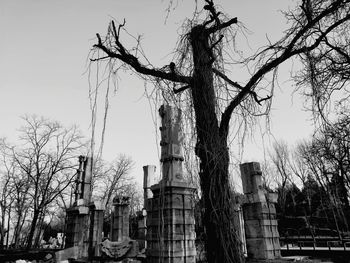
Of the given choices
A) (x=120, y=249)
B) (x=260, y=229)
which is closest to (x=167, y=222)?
(x=260, y=229)

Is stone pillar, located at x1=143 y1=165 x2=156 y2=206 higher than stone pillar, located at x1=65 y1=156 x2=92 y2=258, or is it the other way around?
stone pillar, located at x1=143 y1=165 x2=156 y2=206

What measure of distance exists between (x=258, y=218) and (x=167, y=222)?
393 cm

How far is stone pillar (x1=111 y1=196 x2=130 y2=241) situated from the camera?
11.1 m

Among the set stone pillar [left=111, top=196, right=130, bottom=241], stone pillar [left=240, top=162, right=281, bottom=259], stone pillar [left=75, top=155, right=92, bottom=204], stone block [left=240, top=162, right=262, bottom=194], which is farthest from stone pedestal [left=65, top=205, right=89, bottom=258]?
stone block [left=240, top=162, right=262, bottom=194]

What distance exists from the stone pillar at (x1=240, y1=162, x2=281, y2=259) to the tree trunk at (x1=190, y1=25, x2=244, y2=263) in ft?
23.3

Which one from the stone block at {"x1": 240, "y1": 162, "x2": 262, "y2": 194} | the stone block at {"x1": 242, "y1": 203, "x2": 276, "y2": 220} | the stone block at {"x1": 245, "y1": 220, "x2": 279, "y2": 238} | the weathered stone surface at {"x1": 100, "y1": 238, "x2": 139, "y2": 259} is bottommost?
the weathered stone surface at {"x1": 100, "y1": 238, "x2": 139, "y2": 259}

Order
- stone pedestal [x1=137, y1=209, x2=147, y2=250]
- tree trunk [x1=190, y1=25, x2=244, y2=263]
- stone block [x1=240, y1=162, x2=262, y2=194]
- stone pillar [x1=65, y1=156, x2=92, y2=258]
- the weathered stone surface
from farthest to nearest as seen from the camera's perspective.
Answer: stone pedestal [x1=137, y1=209, x2=147, y2=250]
stone pillar [x1=65, y1=156, x2=92, y2=258]
the weathered stone surface
stone block [x1=240, y1=162, x2=262, y2=194]
tree trunk [x1=190, y1=25, x2=244, y2=263]

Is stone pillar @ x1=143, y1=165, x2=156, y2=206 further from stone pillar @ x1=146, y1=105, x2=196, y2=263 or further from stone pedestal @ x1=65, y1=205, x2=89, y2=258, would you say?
stone pillar @ x1=146, y1=105, x2=196, y2=263

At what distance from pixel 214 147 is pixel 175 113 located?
2.55ft

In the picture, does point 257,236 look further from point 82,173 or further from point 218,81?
point 82,173

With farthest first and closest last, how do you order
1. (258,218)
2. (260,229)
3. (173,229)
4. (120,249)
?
(120,249) < (258,218) < (260,229) < (173,229)

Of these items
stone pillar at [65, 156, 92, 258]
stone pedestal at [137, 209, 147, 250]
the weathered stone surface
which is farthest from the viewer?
stone pedestal at [137, 209, 147, 250]

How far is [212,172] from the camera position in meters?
2.19

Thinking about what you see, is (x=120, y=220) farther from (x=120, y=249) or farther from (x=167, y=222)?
(x=167, y=222)
